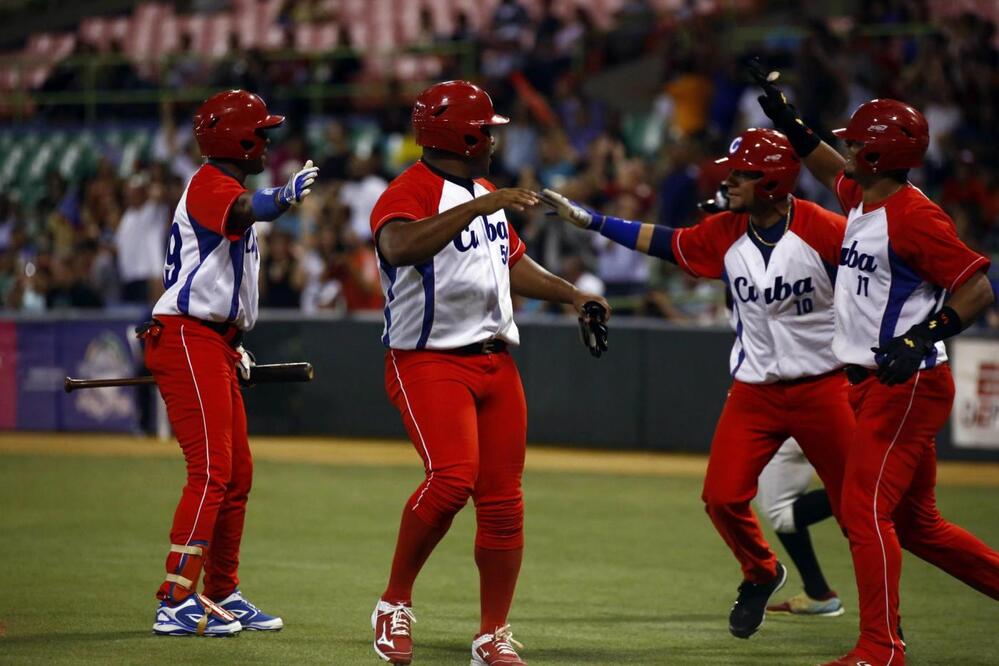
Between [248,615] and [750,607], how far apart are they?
89.2 inches

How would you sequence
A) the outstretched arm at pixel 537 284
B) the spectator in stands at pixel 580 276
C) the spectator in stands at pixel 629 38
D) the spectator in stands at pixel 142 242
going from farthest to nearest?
the spectator in stands at pixel 629 38
the spectator in stands at pixel 142 242
the spectator in stands at pixel 580 276
the outstretched arm at pixel 537 284

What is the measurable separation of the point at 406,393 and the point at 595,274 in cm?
957

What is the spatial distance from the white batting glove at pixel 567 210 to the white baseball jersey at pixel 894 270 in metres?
1.21

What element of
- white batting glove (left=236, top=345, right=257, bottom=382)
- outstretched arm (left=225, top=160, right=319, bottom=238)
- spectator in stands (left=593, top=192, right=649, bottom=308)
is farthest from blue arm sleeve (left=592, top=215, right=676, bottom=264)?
spectator in stands (left=593, top=192, right=649, bottom=308)

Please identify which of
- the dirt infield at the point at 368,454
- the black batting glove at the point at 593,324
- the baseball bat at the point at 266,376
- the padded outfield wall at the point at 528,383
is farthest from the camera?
the padded outfield wall at the point at 528,383

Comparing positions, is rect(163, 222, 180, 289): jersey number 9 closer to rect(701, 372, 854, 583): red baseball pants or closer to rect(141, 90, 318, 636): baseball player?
rect(141, 90, 318, 636): baseball player

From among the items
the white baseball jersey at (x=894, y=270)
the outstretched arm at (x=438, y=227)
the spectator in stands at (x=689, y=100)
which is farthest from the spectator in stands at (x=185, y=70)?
the white baseball jersey at (x=894, y=270)

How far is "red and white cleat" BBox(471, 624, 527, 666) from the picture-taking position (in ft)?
19.1

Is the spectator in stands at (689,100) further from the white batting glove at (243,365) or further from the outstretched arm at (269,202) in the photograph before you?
the outstretched arm at (269,202)

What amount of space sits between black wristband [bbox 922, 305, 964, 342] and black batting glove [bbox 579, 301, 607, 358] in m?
1.26

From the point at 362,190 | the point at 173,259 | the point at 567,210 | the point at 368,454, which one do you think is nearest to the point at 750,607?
the point at 567,210

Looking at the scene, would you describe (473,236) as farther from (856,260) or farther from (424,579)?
(424,579)

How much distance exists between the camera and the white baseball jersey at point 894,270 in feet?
18.8

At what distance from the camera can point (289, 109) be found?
773 inches
